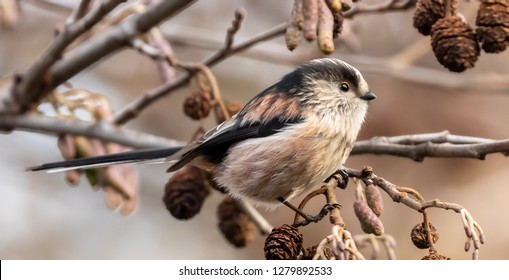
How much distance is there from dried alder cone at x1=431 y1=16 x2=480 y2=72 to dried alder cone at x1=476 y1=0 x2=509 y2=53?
3cm

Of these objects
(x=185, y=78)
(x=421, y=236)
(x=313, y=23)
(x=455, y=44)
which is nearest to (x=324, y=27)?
(x=313, y=23)

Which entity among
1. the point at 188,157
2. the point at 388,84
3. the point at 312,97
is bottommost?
the point at 188,157

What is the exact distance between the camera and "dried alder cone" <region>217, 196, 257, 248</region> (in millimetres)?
2678

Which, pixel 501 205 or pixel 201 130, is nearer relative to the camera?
pixel 201 130

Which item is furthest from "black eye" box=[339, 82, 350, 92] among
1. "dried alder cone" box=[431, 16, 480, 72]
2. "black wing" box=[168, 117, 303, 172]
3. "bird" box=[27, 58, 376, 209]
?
"dried alder cone" box=[431, 16, 480, 72]

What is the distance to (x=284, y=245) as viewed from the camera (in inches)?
73.1

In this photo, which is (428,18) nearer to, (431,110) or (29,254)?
(431,110)

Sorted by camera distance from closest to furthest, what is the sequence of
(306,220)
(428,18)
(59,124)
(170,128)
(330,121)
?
(306,220), (428,18), (330,121), (59,124), (170,128)

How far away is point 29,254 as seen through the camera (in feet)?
14.9

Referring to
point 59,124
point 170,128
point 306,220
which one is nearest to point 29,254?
point 170,128

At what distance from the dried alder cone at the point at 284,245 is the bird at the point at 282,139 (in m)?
0.65

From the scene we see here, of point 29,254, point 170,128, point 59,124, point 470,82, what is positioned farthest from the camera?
point 170,128

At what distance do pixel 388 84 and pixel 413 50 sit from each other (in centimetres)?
112

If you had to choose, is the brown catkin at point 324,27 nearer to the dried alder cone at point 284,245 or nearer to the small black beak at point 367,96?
the dried alder cone at point 284,245
